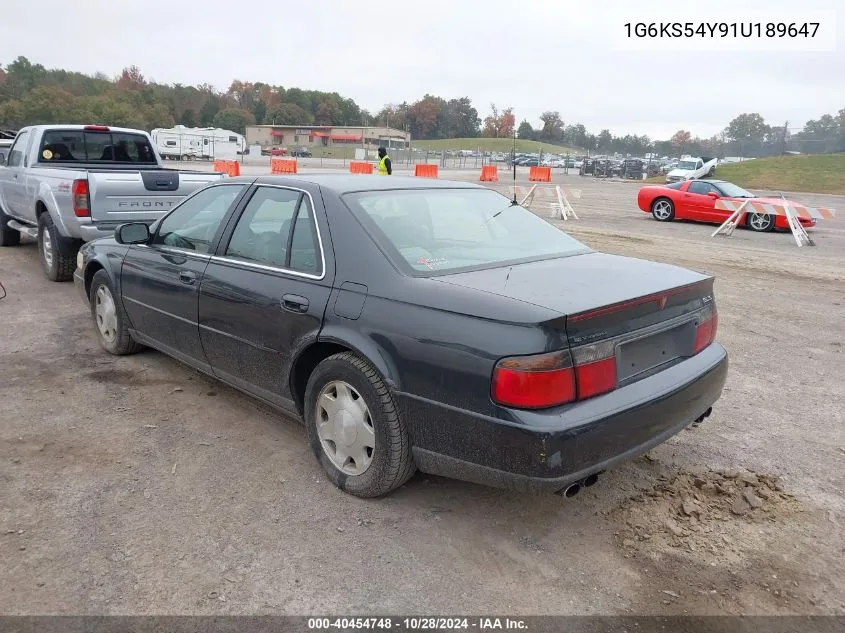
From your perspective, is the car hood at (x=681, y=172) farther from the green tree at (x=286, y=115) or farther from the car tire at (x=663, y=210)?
the green tree at (x=286, y=115)

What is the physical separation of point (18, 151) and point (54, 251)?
7.90 feet

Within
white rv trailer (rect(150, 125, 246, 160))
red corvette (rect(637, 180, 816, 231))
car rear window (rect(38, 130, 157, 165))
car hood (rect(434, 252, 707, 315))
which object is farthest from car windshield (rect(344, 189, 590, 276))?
white rv trailer (rect(150, 125, 246, 160))

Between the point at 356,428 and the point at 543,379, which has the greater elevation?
the point at 543,379

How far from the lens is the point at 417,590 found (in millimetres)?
2641

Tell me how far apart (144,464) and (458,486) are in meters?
1.74

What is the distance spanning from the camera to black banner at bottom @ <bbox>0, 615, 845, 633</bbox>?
7.89 ft

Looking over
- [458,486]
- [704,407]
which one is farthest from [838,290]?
[458,486]

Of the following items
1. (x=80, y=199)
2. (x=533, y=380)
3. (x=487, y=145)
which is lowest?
(x=533, y=380)

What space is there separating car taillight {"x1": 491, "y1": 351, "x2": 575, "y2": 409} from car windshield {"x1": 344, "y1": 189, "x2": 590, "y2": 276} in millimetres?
745

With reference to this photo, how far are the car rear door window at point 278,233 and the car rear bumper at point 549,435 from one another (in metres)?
1.03

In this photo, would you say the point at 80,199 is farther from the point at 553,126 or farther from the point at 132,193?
the point at 553,126

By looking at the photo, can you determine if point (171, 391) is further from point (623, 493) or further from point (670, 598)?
point (670, 598)

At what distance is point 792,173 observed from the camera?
41938 mm

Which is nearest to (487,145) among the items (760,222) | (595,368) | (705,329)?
(760,222)
